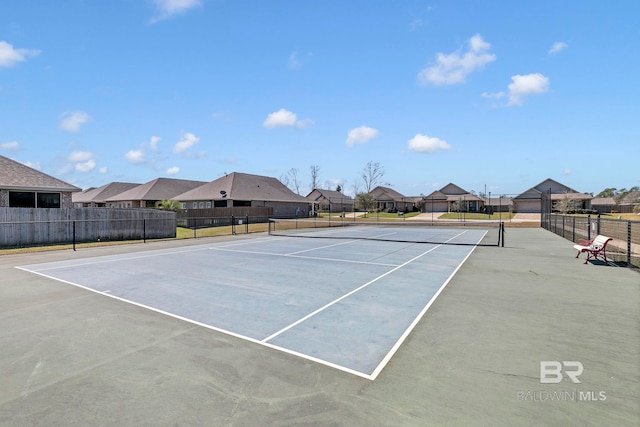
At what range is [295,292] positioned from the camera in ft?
25.4

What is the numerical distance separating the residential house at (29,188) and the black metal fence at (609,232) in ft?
102

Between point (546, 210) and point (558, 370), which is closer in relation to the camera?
point (558, 370)

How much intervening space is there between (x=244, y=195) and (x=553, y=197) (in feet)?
194

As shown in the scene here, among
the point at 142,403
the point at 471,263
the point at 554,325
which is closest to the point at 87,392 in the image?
the point at 142,403

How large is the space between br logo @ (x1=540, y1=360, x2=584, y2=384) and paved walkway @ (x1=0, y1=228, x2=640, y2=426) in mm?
49

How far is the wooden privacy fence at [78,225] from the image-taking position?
60.0 feet

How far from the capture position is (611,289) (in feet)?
26.1

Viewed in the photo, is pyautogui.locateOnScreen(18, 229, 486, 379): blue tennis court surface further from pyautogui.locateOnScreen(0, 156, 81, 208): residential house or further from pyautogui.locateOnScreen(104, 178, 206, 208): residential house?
pyautogui.locateOnScreen(104, 178, 206, 208): residential house

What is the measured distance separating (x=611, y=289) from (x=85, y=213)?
24583 millimetres

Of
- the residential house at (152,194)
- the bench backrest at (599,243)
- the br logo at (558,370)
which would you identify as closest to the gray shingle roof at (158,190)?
the residential house at (152,194)

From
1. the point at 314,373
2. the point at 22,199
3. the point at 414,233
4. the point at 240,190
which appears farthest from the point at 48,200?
the point at 314,373

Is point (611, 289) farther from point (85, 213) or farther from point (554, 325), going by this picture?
point (85, 213)

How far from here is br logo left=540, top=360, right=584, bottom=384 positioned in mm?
3723

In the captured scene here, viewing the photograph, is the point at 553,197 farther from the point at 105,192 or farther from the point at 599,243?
the point at 105,192
